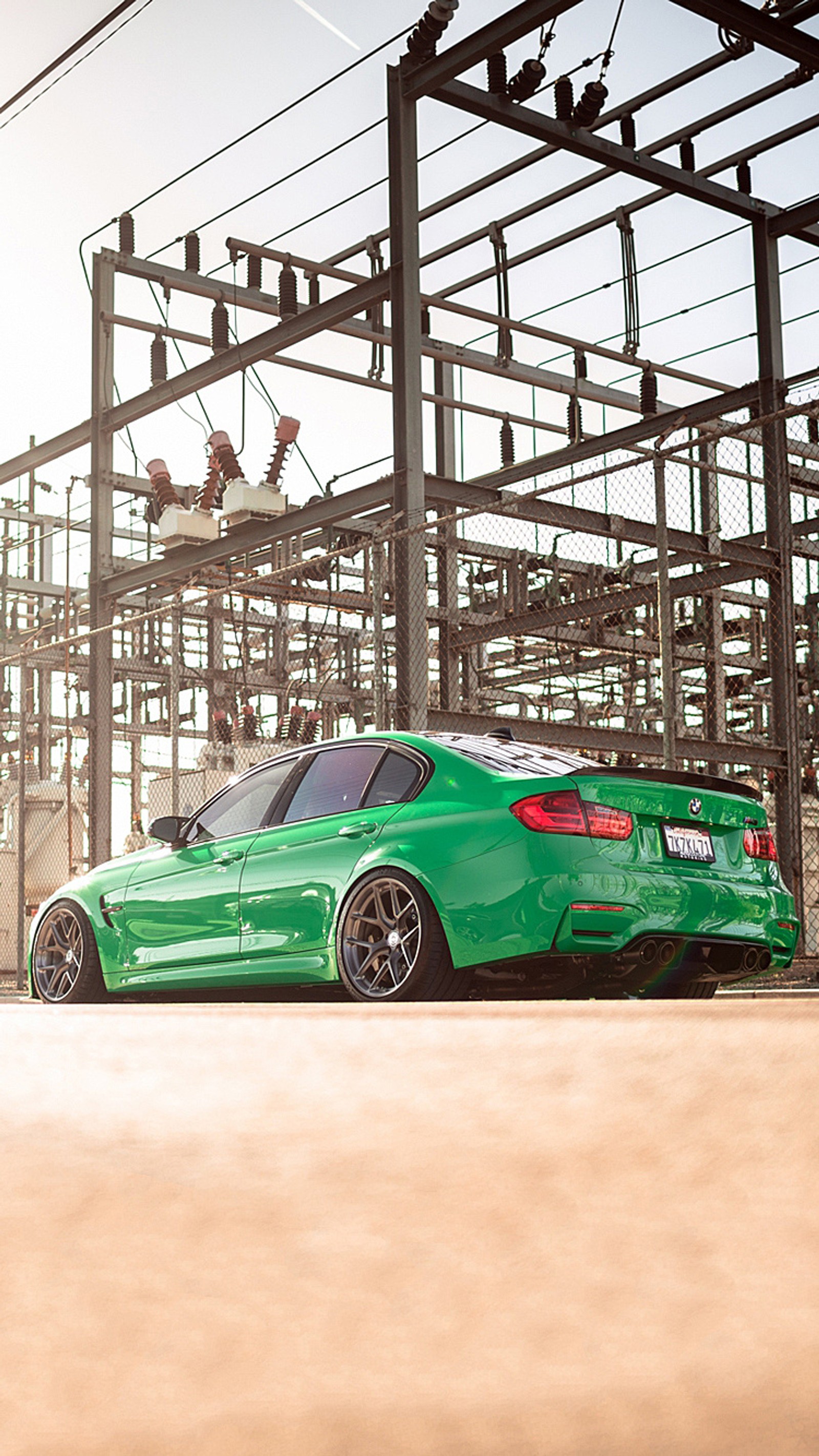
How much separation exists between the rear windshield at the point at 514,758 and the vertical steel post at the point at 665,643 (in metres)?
1.84

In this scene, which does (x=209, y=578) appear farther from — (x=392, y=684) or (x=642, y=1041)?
(x=642, y=1041)

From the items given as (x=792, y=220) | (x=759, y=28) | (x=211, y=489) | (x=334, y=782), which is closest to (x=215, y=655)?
(x=211, y=489)

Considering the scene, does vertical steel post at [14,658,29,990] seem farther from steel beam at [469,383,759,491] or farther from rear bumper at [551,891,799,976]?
rear bumper at [551,891,799,976]

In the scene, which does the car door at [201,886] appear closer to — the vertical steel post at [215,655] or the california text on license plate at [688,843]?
the california text on license plate at [688,843]

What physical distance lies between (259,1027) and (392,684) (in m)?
21.2

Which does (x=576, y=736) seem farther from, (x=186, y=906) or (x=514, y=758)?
(x=514, y=758)

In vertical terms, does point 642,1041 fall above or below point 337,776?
below

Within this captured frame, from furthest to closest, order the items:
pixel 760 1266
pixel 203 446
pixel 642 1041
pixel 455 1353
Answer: pixel 203 446 < pixel 642 1041 < pixel 760 1266 < pixel 455 1353

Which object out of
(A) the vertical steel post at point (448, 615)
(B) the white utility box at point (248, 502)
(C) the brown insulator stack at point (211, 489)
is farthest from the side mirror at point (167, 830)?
(C) the brown insulator stack at point (211, 489)

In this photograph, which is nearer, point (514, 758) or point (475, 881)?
point (475, 881)

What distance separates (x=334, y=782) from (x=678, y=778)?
1.71m

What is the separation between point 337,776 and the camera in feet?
24.3

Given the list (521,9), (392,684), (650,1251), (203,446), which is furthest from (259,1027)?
(392,684)

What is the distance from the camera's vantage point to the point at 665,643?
9398mm
